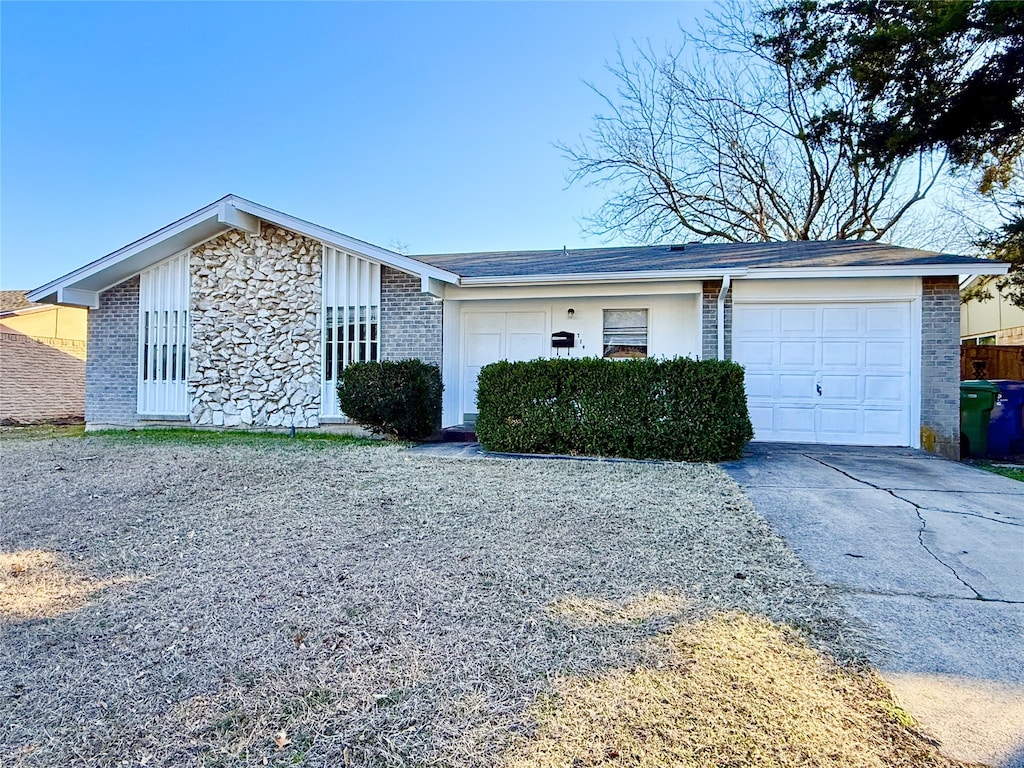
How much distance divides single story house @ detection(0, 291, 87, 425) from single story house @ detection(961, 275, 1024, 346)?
963 inches

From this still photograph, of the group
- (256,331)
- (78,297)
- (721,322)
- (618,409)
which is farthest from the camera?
(78,297)

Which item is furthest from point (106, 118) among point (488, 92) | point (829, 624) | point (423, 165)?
point (829, 624)

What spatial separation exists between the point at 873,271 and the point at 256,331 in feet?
34.8

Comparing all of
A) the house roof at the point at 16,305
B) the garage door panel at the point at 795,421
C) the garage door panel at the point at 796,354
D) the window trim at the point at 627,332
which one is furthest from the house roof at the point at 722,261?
the house roof at the point at 16,305

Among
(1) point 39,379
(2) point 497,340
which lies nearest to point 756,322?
(2) point 497,340

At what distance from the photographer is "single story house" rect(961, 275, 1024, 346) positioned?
15.5 metres

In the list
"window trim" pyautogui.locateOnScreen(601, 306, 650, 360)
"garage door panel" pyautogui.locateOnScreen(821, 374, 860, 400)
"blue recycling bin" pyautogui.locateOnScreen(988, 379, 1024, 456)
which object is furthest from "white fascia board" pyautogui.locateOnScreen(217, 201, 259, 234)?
"blue recycling bin" pyautogui.locateOnScreen(988, 379, 1024, 456)

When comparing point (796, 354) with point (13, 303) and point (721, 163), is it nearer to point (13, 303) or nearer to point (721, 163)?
point (721, 163)

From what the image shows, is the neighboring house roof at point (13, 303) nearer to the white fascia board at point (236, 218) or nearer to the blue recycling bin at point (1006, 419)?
the white fascia board at point (236, 218)

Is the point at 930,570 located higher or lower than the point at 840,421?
lower

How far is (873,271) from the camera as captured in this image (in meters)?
8.34

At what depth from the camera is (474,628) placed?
2.70 metres

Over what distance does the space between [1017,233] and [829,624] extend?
1359 centimetres

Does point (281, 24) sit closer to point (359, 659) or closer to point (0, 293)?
point (359, 659)
